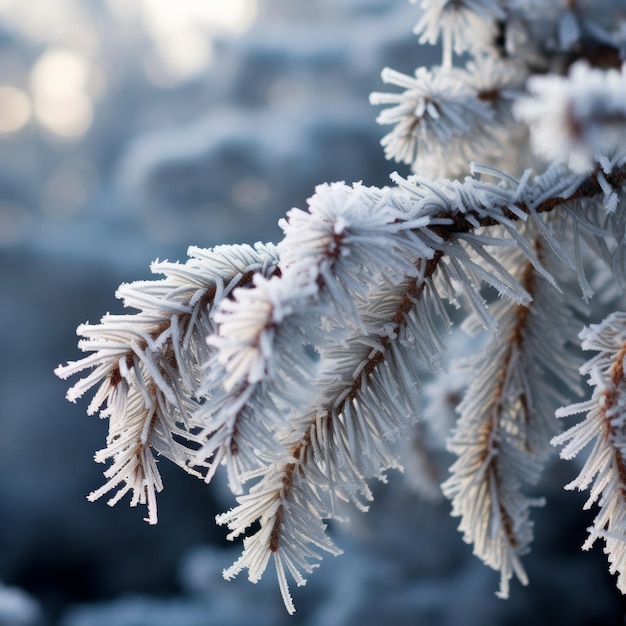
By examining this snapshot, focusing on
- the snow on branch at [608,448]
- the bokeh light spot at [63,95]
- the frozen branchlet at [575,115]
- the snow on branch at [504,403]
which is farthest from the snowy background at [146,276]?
the frozen branchlet at [575,115]

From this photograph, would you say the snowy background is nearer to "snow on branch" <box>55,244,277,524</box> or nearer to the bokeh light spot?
the bokeh light spot

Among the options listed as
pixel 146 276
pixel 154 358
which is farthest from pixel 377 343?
pixel 146 276

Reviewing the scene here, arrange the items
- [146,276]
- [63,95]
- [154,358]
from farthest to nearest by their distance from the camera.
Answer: [63,95] < [146,276] < [154,358]

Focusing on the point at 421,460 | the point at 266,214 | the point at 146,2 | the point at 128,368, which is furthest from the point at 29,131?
the point at 128,368

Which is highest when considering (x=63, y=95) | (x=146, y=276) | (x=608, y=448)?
(x=63, y=95)

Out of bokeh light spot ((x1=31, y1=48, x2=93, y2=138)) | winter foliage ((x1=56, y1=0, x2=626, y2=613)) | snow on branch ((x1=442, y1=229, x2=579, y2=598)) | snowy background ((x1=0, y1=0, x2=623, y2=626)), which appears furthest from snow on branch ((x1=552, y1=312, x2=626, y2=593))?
bokeh light spot ((x1=31, y1=48, x2=93, y2=138))

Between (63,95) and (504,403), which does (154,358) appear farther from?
(63,95)
